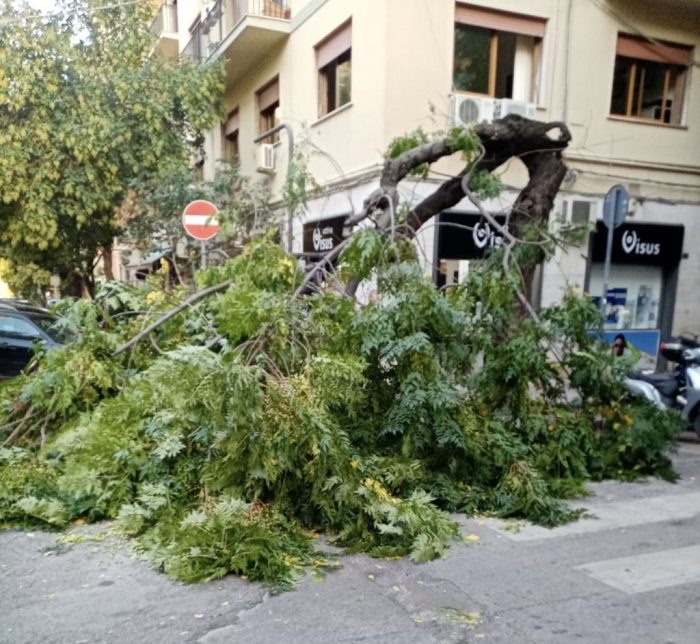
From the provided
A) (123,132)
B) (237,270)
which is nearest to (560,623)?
(237,270)

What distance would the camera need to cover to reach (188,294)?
6.46 m

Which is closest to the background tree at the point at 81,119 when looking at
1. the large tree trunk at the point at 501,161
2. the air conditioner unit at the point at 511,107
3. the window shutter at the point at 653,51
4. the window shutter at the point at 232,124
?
the window shutter at the point at 232,124

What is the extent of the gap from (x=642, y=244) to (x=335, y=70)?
24.7 feet

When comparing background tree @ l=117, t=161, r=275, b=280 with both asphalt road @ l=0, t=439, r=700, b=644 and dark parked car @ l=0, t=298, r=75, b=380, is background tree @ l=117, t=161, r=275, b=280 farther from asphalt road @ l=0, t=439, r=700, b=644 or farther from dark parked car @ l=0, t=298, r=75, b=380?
asphalt road @ l=0, t=439, r=700, b=644

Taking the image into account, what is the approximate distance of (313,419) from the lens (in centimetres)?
409

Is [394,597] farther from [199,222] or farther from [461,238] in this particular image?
[461,238]

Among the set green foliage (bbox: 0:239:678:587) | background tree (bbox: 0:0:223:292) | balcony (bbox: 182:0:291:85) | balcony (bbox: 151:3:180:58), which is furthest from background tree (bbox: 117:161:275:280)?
balcony (bbox: 151:3:180:58)

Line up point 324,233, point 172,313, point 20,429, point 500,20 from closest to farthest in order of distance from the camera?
point 20,429, point 172,313, point 500,20, point 324,233

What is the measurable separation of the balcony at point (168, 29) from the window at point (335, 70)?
35.3 feet

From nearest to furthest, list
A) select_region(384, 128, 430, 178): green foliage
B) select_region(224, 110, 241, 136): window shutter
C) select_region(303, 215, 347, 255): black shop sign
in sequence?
select_region(384, 128, 430, 178): green foliage < select_region(303, 215, 347, 255): black shop sign < select_region(224, 110, 241, 136): window shutter

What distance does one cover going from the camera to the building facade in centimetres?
1030

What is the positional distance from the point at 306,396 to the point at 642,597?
2.52 metres

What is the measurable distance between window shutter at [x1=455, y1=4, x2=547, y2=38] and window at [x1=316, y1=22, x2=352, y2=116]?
7.09 feet

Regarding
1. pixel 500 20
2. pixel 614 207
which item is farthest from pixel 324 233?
pixel 614 207
